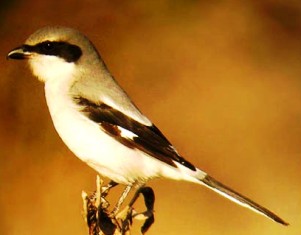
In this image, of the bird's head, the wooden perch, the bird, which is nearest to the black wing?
the bird

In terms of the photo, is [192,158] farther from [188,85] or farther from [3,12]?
[3,12]

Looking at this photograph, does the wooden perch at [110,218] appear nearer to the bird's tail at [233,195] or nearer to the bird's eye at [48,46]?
the bird's tail at [233,195]

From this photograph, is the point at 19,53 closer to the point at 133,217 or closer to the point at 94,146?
the point at 94,146

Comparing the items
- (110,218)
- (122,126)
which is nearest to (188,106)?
(122,126)

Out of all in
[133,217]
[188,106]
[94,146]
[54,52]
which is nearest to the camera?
[133,217]

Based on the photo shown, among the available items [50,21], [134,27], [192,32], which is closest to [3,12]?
[50,21]

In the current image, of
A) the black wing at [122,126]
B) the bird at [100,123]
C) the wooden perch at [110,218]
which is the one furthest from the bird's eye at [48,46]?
the wooden perch at [110,218]

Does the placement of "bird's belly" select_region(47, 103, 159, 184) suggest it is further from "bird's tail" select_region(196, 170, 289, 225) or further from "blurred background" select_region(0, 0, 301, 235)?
"blurred background" select_region(0, 0, 301, 235)

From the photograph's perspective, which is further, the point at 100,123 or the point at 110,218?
the point at 100,123
